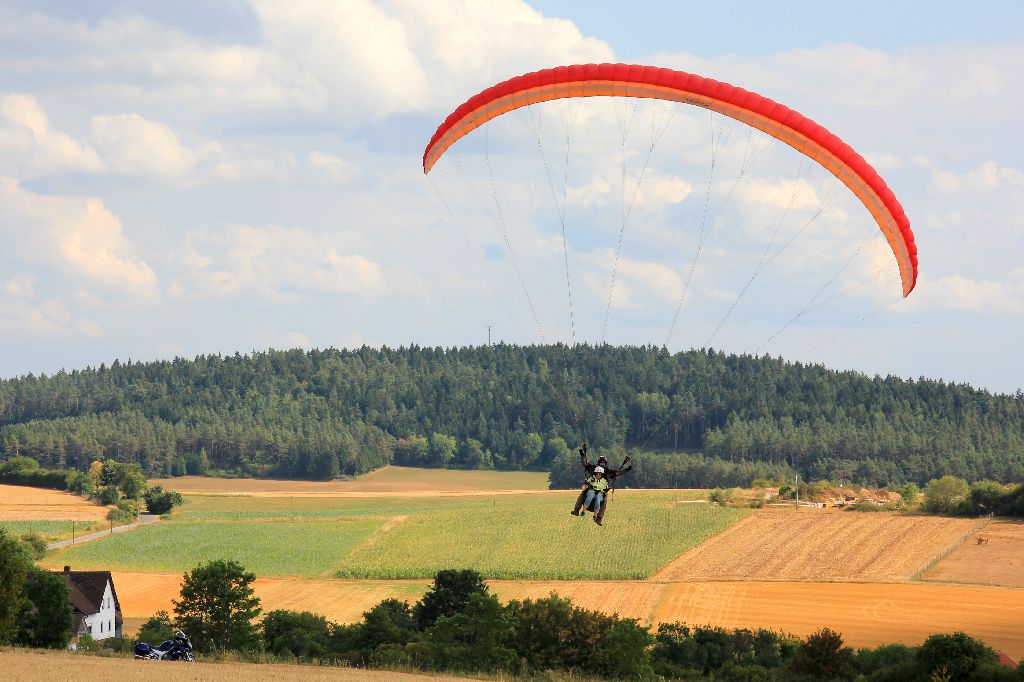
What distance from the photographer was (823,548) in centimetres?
6838

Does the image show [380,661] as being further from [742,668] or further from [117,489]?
[117,489]

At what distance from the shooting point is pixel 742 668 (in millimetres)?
37062

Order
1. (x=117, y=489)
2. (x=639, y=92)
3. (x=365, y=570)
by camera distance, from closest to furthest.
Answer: (x=639, y=92)
(x=365, y=570)
(x=117, y=489)

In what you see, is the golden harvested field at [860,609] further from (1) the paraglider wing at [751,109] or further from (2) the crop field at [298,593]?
(1) the paraglider wing at [751,109]

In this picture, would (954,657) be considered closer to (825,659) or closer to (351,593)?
(825,659)

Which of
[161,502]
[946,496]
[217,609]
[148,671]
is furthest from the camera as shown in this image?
[161,502]

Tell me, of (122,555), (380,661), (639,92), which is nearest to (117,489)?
(122,555)

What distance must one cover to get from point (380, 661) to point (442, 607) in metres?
9.91

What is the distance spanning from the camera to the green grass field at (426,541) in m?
68.3

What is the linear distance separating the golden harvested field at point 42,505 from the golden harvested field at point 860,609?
53728mm

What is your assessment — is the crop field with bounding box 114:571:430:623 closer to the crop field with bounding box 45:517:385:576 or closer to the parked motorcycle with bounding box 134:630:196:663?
the crop field with bounding box 45:517:385:576

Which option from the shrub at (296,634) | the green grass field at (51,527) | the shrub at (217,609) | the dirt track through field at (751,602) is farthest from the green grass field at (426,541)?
the shrub at (217,609)

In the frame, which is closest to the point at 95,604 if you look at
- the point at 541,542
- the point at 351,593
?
the point at 351,593

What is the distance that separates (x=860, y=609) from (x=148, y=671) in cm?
3354
